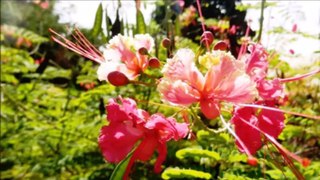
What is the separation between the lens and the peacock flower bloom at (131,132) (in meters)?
0.95

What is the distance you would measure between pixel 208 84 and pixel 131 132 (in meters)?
0.20

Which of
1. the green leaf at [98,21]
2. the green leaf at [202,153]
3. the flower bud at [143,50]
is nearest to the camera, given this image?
the flower bud at [143,50]

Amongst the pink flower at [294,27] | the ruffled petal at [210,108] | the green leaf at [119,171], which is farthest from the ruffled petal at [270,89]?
the pink flower at [294,27]

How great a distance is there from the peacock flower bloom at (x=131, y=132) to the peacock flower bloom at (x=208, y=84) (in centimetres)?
6

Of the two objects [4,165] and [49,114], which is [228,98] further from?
[4,165]

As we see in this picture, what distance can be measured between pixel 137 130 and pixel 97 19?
103 cm

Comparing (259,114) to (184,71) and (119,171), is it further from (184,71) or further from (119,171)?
(119,171)

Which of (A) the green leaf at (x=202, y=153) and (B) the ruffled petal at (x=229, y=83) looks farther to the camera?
(A) the green leaf at (x=202, y=153)

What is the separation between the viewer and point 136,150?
0.96 m

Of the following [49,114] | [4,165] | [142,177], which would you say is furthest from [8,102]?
[142,177]

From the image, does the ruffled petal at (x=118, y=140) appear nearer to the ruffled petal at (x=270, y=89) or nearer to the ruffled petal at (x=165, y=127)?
the ruffled petal at (x=165, y=127)

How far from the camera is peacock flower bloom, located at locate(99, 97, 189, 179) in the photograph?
95cm

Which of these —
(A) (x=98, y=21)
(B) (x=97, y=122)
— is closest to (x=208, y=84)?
(A) (x=98, y=21)

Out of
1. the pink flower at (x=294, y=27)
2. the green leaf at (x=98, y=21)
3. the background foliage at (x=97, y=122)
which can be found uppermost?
the pink flower at (x=294, y=27)
